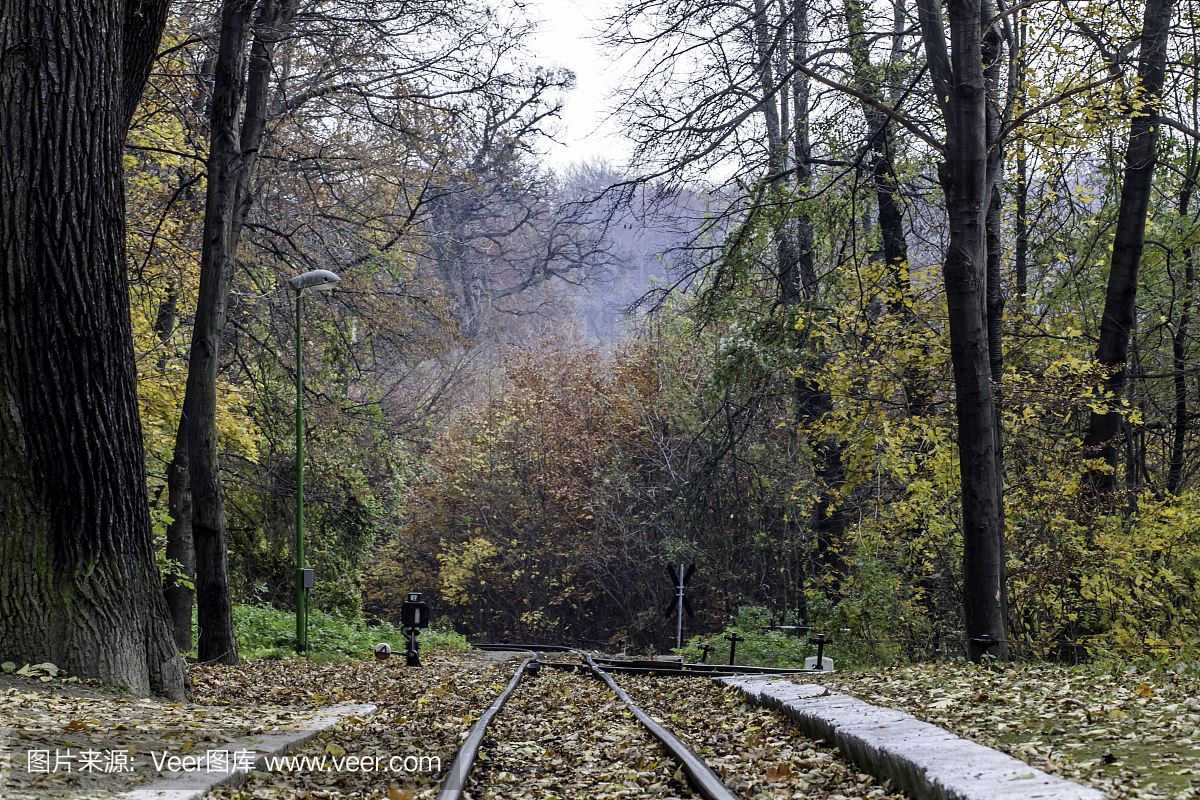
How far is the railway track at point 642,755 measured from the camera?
5.24m

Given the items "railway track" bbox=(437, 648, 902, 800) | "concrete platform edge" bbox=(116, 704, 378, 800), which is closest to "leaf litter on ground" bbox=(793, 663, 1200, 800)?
"railway track" bbox=(437, 648, 902, 800)

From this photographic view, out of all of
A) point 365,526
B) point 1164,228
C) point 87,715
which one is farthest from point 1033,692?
point 365,526

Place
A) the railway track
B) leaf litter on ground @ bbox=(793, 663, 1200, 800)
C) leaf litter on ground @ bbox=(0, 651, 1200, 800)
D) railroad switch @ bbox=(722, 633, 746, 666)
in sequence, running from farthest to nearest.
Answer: railroad switch @ bbox=(722, 633, 746, 666) < the railway track < leaf litter on ground @ bbox=(0, 651, 1200, 800) < leaf litter on ground @ bbox=(793, 663, 1200, 800)

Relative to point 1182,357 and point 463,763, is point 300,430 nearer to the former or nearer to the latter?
point 463,763

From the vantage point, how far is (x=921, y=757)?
4.57m

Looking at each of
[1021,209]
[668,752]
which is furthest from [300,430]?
[1021,209]

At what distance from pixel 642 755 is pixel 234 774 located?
273cm

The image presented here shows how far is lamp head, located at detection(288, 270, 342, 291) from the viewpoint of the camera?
51.9 ft

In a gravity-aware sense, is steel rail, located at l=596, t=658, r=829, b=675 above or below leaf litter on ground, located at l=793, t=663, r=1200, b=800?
below

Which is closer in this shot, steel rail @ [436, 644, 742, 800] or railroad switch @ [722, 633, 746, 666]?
steel rail @ [436, 644, 742, 800]

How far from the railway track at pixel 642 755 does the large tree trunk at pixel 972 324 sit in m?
3.11

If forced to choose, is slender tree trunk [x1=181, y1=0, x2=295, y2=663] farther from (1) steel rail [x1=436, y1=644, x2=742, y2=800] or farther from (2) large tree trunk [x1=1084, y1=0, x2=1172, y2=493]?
(2) large tree trunk [x1=1084, y1=0, x2=1172, y2=493]

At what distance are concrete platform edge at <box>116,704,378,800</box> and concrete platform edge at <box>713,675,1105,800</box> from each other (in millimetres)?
3154

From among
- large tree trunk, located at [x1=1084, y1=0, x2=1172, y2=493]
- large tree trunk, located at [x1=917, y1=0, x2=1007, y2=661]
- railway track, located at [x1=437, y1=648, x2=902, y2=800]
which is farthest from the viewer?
large tree trunk, located at [x1=1084, y1=0, x2=1172, y2=493]
